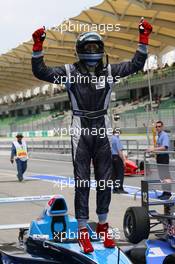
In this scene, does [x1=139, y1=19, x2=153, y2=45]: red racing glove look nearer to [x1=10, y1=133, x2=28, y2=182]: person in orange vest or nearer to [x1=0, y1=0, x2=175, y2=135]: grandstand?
[x1=10, y1=133, x2=28, y2=182]: person in orange vest

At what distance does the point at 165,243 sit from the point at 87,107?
1559 mm

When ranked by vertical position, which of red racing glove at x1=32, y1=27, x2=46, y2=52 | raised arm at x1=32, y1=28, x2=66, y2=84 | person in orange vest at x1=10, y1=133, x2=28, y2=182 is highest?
red racing glove at x1=32, y1=27, x2=46, y2=52

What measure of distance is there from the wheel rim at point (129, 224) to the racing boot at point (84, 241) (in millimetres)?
1098

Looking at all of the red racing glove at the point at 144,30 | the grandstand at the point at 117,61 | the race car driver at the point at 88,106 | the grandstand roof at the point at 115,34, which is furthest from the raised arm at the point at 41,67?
the grandstand roof at the point at 115,34

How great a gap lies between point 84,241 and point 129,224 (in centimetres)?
151

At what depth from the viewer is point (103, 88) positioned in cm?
480

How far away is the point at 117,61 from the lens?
130ft

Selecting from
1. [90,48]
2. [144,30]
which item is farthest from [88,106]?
[144,30]

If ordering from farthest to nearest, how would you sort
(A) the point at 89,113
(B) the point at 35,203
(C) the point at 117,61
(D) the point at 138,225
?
(C) the point at 117,61 → (B) the point at 35,203 → (D) the point at 138,225 → (A) the point at 89,113

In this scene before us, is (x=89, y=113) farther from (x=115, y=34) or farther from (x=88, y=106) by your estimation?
(x=115, y=34)

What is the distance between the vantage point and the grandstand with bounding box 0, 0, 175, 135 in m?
29.9

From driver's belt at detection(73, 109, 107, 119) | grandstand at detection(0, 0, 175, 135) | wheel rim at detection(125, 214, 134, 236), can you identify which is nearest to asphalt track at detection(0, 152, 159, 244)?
wheel rim at detection(125, 214, 134, 236)

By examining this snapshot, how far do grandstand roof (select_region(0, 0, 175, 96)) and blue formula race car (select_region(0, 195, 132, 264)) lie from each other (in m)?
14.5

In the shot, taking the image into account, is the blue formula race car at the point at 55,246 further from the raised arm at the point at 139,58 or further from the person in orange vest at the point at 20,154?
the person in orange vest at the point at 20,154
